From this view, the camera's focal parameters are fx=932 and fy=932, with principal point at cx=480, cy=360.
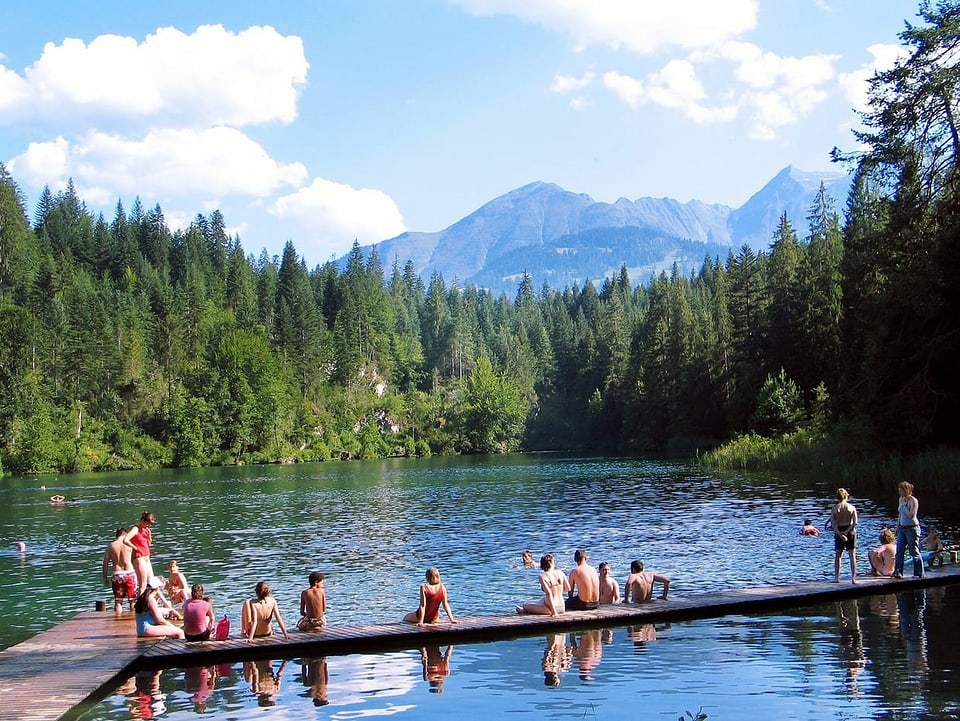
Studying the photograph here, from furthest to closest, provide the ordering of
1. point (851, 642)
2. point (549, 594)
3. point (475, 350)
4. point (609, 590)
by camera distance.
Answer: point (475, 350)
point (609, 590)
point (549, 594)
point (851, 642)

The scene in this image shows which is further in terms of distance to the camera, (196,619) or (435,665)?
(196,619)

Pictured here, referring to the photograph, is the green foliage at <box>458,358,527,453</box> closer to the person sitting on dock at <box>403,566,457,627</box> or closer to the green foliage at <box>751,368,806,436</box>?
the green foliage at <box>751,368,806,436</box>

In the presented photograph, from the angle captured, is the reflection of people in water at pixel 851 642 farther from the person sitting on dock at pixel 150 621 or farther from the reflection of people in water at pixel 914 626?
the person sitting on dock at pixel 150 621

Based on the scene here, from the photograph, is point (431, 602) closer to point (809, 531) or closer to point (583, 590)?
point (583, 590)

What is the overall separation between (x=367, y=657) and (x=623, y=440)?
4776 inches

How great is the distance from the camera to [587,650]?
19.0m

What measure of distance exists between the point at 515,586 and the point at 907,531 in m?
11.1

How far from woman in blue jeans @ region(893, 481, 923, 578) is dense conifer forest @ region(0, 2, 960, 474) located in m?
24.2

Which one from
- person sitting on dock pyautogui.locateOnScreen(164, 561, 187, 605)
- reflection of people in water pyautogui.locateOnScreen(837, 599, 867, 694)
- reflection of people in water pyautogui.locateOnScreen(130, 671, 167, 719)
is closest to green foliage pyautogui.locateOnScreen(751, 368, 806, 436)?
reflection of people in water pyautogui.locateOnScreen(837, 599, 867, 694)

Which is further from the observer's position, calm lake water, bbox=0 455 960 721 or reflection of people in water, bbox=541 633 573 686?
reflection of people in water, bbox=541 633 573 686

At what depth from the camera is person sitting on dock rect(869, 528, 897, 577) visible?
81.7ft

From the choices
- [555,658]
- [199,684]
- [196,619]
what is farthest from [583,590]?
[199,684]

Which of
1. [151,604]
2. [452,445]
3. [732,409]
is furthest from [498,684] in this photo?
[452,445]

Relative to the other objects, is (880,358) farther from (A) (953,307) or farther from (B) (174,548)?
(B) (174,548)
